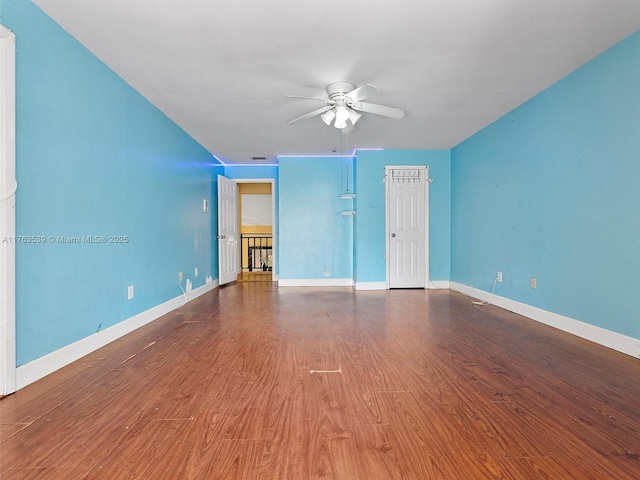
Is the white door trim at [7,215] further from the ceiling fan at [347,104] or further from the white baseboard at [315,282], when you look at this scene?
the white baseboard at [315,282]

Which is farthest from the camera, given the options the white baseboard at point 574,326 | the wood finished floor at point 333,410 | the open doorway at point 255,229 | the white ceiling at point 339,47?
the open doorway at point 255,229

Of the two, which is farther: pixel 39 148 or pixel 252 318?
pixel 252 318

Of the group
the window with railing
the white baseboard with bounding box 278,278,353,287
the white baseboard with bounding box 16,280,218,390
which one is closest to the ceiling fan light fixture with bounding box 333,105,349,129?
the white baseboard with bounding box 16,280,218,390

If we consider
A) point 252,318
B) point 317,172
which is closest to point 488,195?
point 317,172

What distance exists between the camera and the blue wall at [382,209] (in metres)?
5.73

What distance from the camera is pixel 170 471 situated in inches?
48.2

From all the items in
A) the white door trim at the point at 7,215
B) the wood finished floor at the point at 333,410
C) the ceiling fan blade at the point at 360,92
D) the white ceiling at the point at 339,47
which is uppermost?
the white ceiling at the point at 339,47

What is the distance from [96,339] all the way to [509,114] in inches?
197

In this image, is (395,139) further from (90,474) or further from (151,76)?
(90,474)

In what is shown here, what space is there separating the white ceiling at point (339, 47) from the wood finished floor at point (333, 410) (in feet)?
7.85

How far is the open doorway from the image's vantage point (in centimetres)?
907

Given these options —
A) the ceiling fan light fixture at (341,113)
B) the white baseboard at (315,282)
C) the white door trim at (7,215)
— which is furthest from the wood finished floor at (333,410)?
the white baseboard at (315,282)

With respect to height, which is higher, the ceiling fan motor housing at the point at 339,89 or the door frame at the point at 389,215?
the ceiling fan motor housing at the point at 339,89

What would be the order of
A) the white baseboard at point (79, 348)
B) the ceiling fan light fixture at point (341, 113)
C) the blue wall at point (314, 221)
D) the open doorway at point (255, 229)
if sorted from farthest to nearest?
the open doorway at point (255, 229)
the blue wall at point (314, 221)
the ceiling fan light fixture at point (341, 113)
the white baseboard at point (79, 348)
